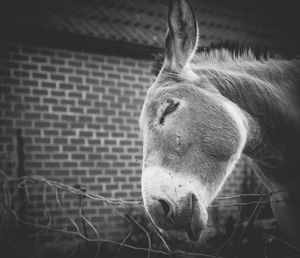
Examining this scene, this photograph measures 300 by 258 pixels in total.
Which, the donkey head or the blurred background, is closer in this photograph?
the donkey head

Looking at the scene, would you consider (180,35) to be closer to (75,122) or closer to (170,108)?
(170,108)

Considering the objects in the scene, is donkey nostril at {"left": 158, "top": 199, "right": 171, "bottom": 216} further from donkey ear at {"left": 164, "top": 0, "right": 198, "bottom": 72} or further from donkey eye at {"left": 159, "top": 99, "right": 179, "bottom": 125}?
donkey ear at {"left": 164, "top": 0, "right": 198, "bottom": 72}

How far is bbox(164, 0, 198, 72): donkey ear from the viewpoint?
166cm

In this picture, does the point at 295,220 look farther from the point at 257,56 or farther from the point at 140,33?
the point at 140,33

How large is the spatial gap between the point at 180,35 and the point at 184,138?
0.56m

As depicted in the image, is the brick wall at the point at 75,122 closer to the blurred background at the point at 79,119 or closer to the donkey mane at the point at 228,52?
the blurred background at the point at 79,119

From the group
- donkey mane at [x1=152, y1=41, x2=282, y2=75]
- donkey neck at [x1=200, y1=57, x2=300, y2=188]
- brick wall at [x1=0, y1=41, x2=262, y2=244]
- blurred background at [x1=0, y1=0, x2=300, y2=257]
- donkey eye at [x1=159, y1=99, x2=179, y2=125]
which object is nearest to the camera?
donkey eye at [x1=159, y1=99, x2=179, y2=125]

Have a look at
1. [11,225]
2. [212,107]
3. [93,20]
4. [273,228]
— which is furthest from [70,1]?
[273,228]

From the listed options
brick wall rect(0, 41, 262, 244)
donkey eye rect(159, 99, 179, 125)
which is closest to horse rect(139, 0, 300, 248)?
donkey eye rect(159, 99, 179, 125)

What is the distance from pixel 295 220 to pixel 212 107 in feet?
3.07

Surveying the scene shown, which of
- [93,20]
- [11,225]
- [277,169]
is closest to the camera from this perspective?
[277,169]

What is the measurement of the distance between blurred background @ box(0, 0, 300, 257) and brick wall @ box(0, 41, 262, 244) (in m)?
0.01

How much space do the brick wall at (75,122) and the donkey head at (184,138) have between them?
8.00ft

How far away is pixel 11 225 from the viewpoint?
124 inches
